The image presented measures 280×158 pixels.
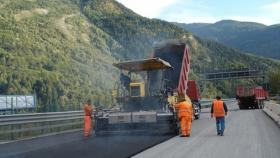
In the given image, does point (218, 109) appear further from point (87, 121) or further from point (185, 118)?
point (87, 121)

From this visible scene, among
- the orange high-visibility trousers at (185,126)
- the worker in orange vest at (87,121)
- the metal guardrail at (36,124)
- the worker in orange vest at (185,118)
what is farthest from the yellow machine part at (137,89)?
the metal guardrail at (36,124)

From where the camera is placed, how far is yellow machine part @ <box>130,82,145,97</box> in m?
15.1

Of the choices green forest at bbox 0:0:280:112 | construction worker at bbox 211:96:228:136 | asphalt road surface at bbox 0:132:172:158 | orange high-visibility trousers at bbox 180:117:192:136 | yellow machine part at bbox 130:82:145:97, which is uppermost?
green forest at bbox 0:0:280:112

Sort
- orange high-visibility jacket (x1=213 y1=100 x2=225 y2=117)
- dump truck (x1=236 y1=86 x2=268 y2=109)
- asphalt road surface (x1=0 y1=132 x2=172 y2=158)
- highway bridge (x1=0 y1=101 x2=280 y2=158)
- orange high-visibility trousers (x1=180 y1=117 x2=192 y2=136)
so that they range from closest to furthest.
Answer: highway bridge (x1=0 y1=101 x2=280 y2=158) < asphalt road surface (x1=0 y1=132 x2=172 y2=158) < orange high-visibility trousers (x1=180 y1=117 x2=192 y2=136) < orange high-visibility jacket (x1=213 y1=100 x2=225 y2=117) < dump truck (x1=236 y1=86 x2=268 y2=109)

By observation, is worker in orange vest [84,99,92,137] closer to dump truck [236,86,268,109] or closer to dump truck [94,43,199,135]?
dump truck [94,43,199,135]

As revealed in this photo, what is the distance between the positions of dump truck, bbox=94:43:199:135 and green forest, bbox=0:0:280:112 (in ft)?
14.3

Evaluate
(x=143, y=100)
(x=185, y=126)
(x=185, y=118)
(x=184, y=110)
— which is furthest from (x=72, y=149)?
(x=143, y=100)

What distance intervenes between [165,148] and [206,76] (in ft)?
221

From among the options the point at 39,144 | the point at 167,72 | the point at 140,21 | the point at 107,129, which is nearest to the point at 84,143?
the point at 39,144

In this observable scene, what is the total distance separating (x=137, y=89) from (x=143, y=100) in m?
0.50

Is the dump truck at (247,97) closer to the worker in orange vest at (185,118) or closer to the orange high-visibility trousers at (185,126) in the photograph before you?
the worker in orange vest at (185,118)

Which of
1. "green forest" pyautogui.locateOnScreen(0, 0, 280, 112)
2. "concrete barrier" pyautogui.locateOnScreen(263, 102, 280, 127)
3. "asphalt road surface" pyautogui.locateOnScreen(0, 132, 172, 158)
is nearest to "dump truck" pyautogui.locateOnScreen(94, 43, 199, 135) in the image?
"asphalt road surface" pyautogui.locateOnScreen(0, 132, 172, 158)

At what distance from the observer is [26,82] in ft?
117

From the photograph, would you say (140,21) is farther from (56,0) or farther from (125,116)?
(125,116)
